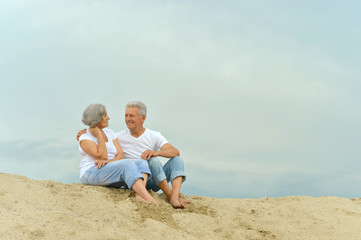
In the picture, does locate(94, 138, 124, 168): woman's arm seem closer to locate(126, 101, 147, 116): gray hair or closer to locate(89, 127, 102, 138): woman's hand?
locate(89, 127, 102, 138): woman's hand

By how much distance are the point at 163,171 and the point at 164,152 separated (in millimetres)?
264

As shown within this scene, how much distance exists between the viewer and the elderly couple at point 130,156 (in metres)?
5.55

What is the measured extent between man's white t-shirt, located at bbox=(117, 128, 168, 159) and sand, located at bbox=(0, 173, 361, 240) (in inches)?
23.9

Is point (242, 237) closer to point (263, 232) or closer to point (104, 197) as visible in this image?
point (263, 232)

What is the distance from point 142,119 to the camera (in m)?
5.91

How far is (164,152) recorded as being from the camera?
5.84 m

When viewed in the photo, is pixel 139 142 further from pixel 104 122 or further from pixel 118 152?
pixel 104 122

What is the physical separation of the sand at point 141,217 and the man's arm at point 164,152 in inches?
22.3

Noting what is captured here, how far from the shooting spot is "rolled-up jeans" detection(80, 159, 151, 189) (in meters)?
5.46

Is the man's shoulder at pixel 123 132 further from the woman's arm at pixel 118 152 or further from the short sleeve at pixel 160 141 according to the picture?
the short sleeve at pixel 160 141

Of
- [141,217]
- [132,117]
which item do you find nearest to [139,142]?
[132,117]

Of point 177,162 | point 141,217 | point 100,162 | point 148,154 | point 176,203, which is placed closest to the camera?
point 141,217

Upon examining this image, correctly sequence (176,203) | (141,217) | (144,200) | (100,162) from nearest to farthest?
(141,217) → (144,200) → (176,203) → (100,162)

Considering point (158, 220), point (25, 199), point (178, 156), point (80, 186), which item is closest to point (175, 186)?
point (178, 156)
